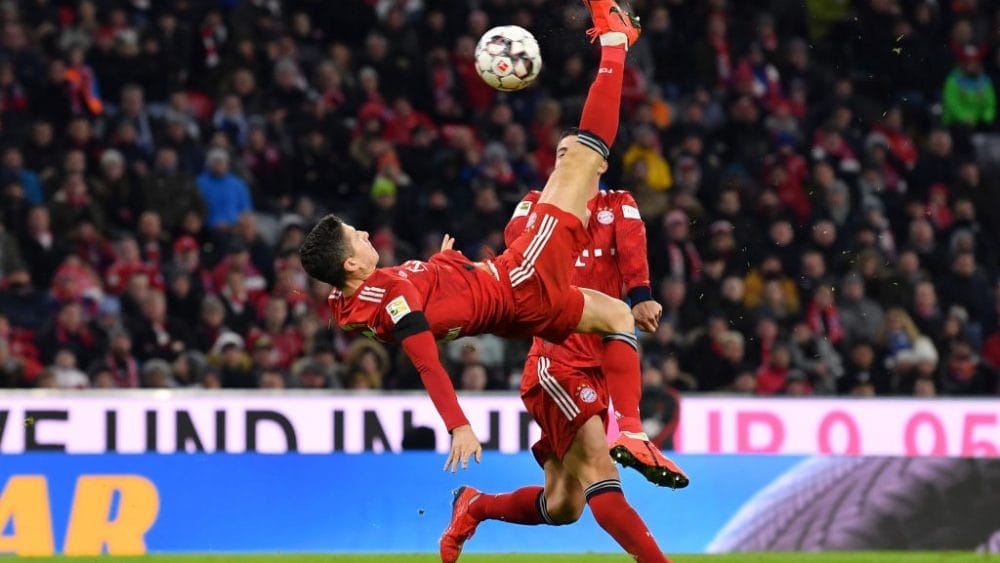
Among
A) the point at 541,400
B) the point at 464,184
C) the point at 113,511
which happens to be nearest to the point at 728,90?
the point at 464,184

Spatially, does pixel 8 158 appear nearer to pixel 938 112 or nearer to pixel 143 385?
pixel 143 385

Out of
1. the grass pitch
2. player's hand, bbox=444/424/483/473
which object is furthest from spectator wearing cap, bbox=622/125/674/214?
player's hand, bbox=444/424/483/473

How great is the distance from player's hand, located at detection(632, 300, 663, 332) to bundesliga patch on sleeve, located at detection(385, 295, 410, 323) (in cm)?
134

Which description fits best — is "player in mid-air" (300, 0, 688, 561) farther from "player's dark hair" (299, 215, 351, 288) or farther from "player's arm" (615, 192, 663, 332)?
"player's arm" (615, 192, 663, 332)

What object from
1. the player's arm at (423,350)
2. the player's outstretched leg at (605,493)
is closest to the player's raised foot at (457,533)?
the player's outstretched leg at (605,493)

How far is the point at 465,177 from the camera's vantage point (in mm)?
14734

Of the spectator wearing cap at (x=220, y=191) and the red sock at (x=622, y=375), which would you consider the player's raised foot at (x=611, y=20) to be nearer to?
the red sock at (x=622, y=375)

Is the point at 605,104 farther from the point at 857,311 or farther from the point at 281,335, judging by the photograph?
the point at 857,311

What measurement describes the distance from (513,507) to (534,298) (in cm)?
124

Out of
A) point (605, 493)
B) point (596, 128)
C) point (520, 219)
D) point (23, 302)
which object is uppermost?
point (596, 128)

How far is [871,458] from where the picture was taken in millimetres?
10562

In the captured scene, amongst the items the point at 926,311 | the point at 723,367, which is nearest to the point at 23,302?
the point at 723,367

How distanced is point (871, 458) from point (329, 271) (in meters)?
4.88

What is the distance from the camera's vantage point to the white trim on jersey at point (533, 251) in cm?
700
